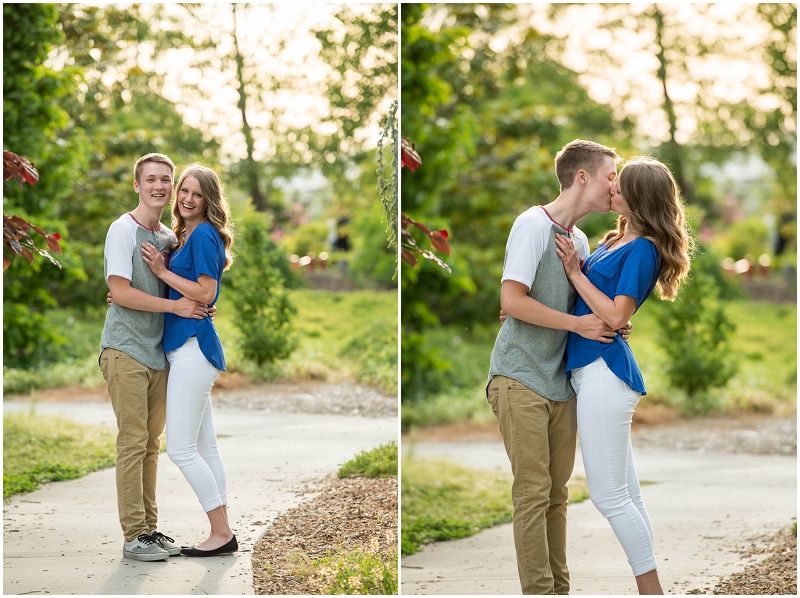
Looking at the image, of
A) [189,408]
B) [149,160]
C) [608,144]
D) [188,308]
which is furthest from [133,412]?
[608,144]

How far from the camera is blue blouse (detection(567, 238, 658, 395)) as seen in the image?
7.97 ft

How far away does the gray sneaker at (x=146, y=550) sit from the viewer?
3055 mm

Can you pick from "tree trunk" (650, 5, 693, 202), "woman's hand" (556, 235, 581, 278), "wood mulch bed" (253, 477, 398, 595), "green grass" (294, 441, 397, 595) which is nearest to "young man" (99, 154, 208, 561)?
"wood mulch bed" (253, 477, 398, 595)

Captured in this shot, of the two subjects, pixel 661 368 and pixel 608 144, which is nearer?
pixel 661 368

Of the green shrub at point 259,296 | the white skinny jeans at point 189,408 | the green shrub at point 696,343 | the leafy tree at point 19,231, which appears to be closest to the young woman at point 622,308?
the white skinny jeans at point 189,408

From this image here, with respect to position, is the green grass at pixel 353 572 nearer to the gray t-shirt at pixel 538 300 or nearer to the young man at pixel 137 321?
the young man at pixel 137 321

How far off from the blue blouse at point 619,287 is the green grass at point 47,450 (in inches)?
91.1

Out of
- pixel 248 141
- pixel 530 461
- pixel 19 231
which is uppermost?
pixel 248 141

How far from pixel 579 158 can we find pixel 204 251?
3.95ft

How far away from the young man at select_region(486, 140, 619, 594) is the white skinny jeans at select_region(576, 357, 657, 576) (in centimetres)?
10

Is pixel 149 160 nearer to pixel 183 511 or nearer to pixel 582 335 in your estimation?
pixel 183 511

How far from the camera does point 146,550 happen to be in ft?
10.0

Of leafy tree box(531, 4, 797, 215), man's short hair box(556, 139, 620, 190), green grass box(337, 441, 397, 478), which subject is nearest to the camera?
man's short hair box(556, 139, 620, 190)

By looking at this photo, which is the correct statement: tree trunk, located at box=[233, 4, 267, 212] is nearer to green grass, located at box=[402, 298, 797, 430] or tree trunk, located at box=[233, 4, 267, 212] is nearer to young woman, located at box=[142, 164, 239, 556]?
young woman, located at box=[142, 164, 239, 556]
